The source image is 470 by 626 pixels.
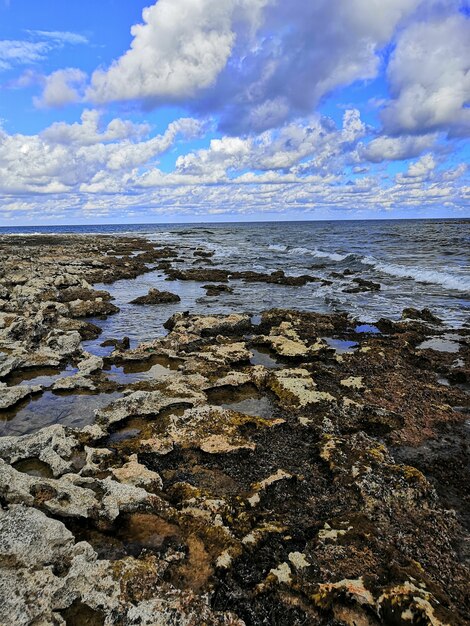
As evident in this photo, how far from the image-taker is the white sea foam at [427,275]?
2471cm

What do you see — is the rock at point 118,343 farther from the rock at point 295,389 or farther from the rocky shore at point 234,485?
the rock at point 295,389

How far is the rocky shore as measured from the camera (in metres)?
3.84

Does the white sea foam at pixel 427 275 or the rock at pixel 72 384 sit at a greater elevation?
the rock at pixel 72 384

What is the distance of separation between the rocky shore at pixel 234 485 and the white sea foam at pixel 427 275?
49.0 feet

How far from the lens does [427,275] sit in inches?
1125

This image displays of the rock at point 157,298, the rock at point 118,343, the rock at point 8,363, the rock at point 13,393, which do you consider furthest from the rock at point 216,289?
the rock at point 13,393

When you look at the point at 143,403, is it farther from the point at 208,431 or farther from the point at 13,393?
the point at 13,393

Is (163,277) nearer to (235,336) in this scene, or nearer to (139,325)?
(139,325)

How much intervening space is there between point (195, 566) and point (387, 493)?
8.97ft

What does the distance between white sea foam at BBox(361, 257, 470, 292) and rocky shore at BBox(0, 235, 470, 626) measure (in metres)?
14.9

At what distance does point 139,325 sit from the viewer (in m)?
16.0

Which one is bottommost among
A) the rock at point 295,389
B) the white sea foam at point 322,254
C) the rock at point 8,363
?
the white sea foam at point 322,254

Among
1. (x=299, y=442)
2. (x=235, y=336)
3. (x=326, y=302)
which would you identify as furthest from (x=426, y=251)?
(x=299, y=442)

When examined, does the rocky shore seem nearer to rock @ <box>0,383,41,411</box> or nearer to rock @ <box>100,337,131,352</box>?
rock @ <box>0,383,41,411</box>
